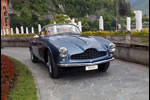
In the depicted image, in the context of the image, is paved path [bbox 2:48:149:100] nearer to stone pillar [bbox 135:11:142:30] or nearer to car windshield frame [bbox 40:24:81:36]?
car windshield frame [bbox 40:24:81:36]

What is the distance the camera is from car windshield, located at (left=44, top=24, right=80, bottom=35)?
6.19 m

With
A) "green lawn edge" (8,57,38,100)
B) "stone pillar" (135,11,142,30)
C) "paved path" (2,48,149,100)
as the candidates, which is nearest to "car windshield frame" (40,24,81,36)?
"paved path" (2,48,149,100)

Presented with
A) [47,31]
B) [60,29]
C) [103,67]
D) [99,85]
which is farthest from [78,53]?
[47,31]

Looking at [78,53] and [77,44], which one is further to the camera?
[77,44]

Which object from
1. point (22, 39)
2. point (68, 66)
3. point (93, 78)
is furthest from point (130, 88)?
point (22, 39)

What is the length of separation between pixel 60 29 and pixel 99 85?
2562 mm

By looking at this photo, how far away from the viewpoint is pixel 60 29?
6.21 m

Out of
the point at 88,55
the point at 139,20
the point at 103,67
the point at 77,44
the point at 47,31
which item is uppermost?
the point at 139,20

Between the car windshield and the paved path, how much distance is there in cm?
144

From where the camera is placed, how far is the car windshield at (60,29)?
20.3ft

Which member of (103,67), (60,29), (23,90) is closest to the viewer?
(23,90)

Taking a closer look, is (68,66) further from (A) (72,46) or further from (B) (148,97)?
(B) (148,97)

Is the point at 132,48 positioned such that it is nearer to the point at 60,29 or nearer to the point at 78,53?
the point at 60,29

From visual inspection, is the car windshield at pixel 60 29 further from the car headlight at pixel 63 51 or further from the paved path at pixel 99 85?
the car headlight at pixel 63 51
